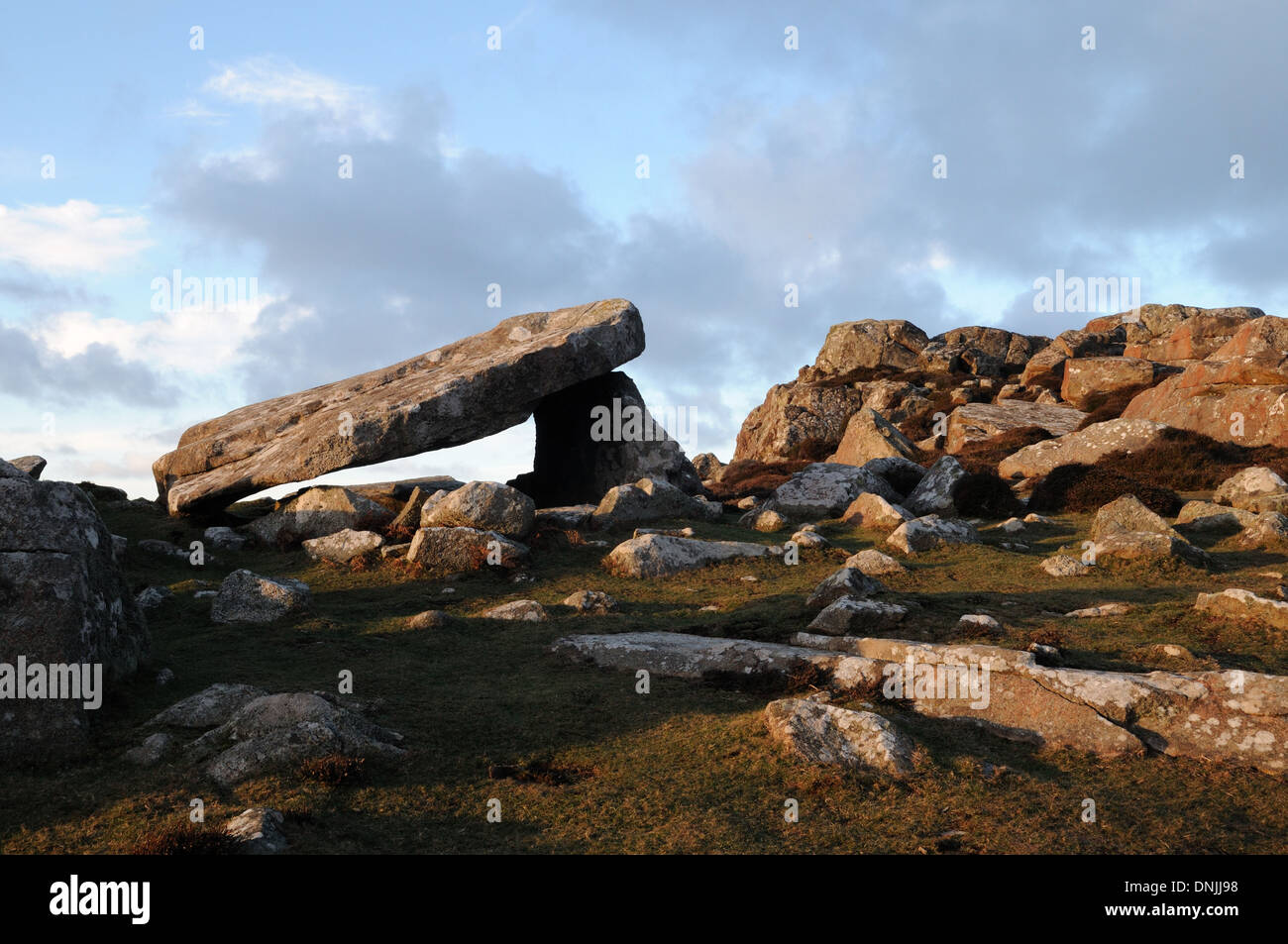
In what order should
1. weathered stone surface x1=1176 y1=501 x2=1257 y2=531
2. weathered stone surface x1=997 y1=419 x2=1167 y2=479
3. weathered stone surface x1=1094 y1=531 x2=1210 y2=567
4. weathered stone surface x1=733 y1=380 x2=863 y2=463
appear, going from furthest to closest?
1. weathered stone surface x1=733 y1=380 x2=863 y2=463
2. weathered stone surface x1=997 y1=419 x2=1167 y2=479
3. weathered stone surface x1=1176 y1=501 x2=1257 y2=531
4. weathered stone surface x1=1094 y1=531 x2=1210 y2=567

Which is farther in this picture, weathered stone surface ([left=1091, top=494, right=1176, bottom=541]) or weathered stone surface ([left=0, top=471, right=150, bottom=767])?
weathered stone surface ([left=1091, top=494, right=1176, bottom=541])

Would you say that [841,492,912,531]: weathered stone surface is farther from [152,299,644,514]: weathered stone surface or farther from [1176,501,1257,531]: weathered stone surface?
[152,299,644,514]: weathered stone surface

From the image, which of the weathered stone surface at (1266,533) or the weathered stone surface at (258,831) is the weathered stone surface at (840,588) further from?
the weathered stone surface at (1266,533)

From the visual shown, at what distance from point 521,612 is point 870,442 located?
2093 centimetres

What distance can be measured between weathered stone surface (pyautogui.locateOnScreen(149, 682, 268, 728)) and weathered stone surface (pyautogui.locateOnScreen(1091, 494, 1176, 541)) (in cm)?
1637

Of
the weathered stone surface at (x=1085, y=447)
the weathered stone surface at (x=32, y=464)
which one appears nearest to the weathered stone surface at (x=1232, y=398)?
the weathered stone surface at (x=1085, y=447)

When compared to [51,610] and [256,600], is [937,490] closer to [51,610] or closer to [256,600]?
[256,600]

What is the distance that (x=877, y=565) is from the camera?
57.5 feet

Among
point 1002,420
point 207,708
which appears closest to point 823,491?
point 1002,420

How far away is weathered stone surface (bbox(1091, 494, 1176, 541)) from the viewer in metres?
19.1

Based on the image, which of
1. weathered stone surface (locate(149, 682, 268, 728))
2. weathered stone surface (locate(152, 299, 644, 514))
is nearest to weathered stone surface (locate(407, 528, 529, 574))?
weathered stone surface (locate(152, 299, 644, 514))

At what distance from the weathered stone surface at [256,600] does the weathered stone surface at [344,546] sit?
148 inches

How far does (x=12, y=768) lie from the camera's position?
8.90m

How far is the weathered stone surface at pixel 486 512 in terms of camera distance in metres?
20.1
